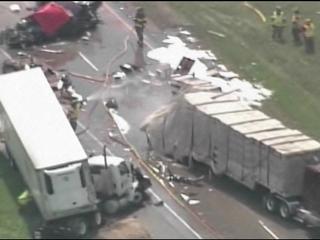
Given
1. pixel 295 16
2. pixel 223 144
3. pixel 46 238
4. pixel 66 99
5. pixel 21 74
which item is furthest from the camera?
pixel 295 16

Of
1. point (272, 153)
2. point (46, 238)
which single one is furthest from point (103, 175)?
point (272, 153)

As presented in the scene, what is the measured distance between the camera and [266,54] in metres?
50.1

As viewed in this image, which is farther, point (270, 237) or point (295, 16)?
point (295, 16)

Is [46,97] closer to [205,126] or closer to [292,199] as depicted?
[205,126]

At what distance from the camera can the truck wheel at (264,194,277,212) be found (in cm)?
3406

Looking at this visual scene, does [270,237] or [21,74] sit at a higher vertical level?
[21,74]

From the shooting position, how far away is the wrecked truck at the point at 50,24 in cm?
5172

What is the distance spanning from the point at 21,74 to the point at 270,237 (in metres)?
11.9

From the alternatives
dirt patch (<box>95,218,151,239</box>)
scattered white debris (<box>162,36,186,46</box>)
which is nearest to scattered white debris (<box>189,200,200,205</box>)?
dirt patch (<box>95,218,151,239</box>)

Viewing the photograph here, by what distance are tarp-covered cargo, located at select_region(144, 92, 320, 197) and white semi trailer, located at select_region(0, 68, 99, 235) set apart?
4.67m

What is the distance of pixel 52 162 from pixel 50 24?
68.8 ft

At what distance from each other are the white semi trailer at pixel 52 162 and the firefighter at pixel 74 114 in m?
3.98

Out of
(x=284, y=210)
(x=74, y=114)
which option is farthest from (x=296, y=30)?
(x=284, y=210)

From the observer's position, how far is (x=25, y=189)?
3647 cm
